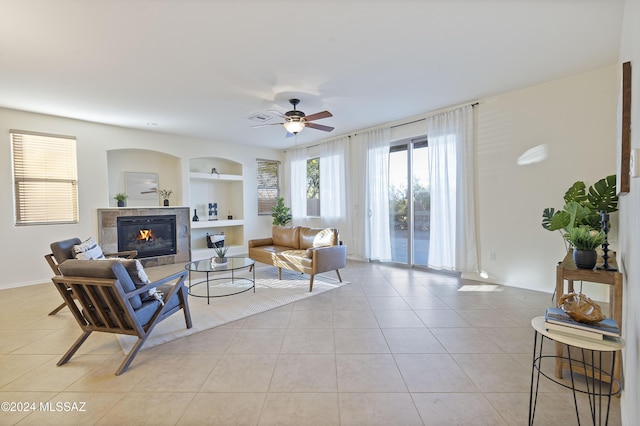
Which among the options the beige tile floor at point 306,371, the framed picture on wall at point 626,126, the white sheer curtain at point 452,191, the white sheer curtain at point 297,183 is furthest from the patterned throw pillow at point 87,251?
the white sheer curtain at point 452,191

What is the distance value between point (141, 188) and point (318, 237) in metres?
4.23

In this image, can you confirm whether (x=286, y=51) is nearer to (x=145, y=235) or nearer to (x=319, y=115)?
(x=319, y=115)

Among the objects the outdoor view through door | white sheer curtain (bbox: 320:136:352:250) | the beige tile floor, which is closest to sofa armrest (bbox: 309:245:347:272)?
the beige tile floor

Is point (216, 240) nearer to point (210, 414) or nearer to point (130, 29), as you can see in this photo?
point (130, 29)

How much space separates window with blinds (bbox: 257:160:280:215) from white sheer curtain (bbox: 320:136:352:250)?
1.73 meters

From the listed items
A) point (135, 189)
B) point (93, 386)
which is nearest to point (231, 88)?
point (93, 386)

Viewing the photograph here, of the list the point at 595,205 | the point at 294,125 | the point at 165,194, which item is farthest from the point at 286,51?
the point at 165,194

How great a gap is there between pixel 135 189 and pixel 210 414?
228 inches

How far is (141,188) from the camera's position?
6.23 meters

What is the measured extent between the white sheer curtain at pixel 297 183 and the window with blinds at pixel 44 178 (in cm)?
453

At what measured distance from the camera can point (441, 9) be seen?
2322mm

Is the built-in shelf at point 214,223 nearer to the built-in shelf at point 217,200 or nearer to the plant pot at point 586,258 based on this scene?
the built-in shelf at point 217,200

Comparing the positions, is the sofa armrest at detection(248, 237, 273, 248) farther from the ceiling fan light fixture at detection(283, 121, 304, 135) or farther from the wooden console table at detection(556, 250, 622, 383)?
the wooden console table at detection(556, 250, 622, 383)

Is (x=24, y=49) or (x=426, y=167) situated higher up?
(x=24, y=49)
